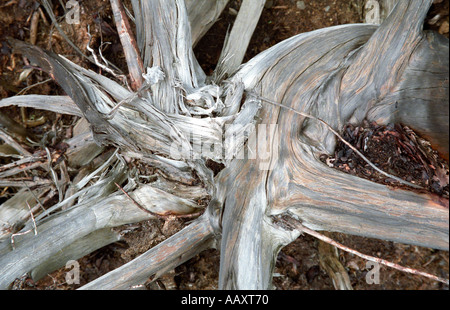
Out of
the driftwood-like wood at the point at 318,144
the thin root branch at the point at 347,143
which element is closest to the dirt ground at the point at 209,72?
the driftwood-like wood at the point at 318,144

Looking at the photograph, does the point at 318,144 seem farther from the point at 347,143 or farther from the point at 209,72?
the point at 209,72

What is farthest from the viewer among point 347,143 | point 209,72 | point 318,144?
point 209,72

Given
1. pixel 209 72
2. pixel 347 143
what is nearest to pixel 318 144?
pixel 347 143

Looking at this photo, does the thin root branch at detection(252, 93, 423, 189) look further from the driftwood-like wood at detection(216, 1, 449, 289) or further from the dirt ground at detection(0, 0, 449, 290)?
the dirt ground at detection(0, 0, 449, 290)

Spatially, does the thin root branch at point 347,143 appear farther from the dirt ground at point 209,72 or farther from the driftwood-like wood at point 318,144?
the dirt ground at point 209,72

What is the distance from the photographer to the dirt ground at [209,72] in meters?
2.19

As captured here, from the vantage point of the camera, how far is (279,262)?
234 cm

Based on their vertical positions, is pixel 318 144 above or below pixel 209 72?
below

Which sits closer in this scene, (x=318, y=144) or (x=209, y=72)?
(x=318, y=144)

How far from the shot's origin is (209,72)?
2.30 m

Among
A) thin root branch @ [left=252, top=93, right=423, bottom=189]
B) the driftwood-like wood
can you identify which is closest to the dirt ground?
the driftwood-like wood

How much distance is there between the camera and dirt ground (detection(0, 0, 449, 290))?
86.2 inches
